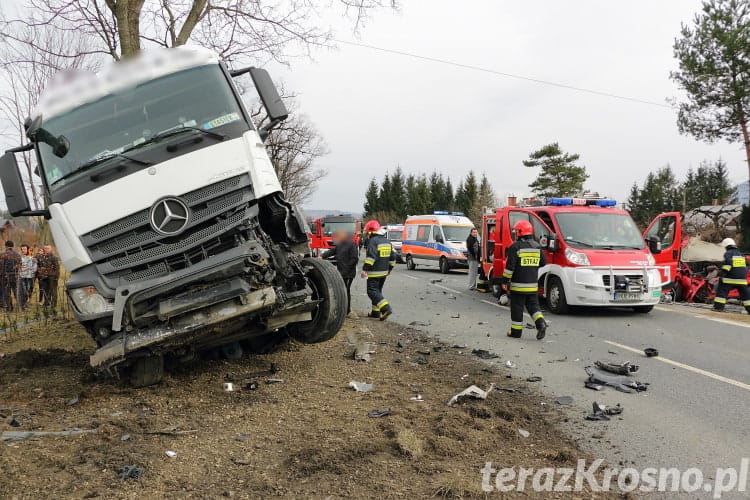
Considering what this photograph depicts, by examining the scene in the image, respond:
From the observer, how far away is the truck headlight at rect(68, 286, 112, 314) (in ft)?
15.4

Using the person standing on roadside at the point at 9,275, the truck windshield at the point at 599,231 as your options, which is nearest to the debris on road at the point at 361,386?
the truck windshield at the point at 599,231

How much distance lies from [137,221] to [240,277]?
3.29 ft

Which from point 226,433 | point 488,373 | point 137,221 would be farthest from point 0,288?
point 488,373

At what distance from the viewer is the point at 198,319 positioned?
4777 mm

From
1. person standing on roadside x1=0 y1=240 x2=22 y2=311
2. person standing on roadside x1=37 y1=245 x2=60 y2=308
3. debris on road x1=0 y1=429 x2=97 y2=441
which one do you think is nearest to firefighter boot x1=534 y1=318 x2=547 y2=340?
debris on road x1=0 y1=429 x2=97 y2=441

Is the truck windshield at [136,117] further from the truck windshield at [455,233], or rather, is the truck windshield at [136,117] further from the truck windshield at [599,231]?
the truck windshield at [455,233]

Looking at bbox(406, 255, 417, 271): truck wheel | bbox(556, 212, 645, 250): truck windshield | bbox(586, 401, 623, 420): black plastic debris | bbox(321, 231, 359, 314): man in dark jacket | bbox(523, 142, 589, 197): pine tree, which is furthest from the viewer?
bbox(523, 142, 589, 197): pine tree

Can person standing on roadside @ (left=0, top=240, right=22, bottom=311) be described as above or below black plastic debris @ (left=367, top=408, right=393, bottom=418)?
above

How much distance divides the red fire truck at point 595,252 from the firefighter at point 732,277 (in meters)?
0.97

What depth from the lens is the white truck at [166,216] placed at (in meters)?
4.73

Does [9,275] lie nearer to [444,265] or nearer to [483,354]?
[483,354]

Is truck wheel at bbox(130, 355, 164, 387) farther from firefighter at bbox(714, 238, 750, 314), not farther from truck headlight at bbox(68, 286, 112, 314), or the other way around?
firefighter at bbox(714, 238, 750, 314)

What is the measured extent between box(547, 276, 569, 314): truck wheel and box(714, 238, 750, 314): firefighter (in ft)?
11.3

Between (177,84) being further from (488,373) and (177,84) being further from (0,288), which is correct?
(0,288)
